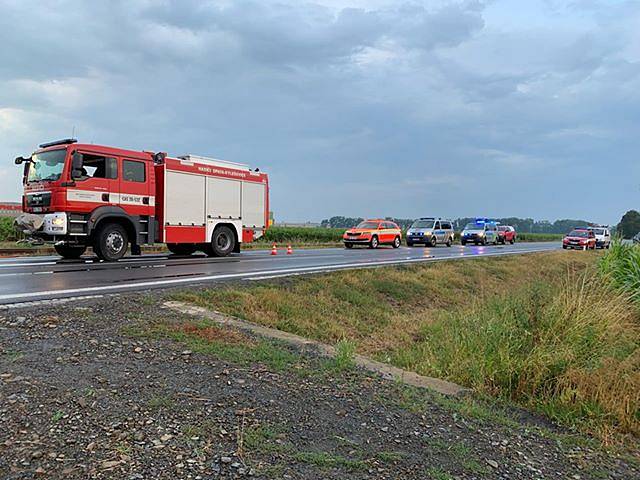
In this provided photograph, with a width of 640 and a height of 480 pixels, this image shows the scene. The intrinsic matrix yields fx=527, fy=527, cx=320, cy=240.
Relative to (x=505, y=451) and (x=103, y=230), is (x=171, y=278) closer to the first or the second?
(x=103, y=230)

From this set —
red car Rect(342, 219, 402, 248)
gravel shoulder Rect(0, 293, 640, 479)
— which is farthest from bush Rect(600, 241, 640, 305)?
red car Rect(342, 219, 402, 248)

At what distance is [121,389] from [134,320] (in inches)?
90.2

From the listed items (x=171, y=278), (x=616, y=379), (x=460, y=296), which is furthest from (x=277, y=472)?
(x=460, y=296)

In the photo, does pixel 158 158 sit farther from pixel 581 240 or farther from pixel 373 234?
pixel 581 240

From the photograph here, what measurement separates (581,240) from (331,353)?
3958cm

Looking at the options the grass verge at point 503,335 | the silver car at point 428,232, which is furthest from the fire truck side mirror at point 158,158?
the silver car at point 428,232

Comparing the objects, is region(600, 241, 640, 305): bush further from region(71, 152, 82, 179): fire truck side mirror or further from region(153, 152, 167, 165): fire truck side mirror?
region(71, 152, 82, 179): fire truck side mirror

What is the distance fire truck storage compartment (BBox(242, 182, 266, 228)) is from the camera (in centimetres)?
2000

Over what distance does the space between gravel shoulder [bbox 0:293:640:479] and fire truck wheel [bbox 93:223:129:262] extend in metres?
9.50

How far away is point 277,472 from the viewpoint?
3.16 metres

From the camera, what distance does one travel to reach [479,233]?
4475 centimetres

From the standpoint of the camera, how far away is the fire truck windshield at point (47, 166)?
47.2 ft

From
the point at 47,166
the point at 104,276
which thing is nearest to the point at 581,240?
the point at 47,166

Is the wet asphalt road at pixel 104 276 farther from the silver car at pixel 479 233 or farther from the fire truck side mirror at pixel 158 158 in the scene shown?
the silver car at pixel 479 233
